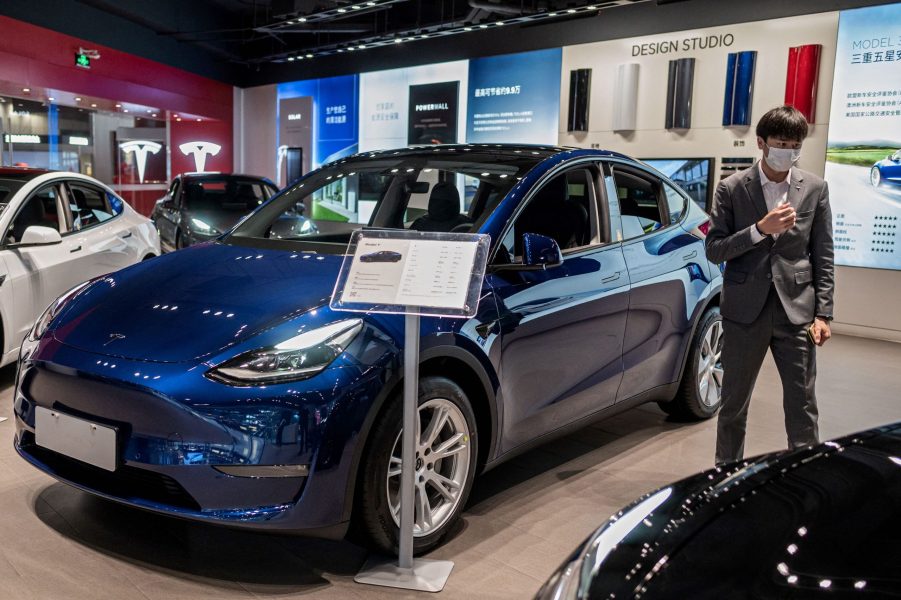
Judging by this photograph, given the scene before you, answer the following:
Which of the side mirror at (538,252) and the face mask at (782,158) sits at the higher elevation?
the face mask at (782,158)

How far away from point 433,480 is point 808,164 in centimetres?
673

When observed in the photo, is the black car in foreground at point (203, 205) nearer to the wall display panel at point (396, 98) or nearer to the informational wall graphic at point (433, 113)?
the wall display panel at point (396, 98)

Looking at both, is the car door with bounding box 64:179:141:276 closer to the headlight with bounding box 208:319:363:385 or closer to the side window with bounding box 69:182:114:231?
the side window with bounding box 69:182:114:231

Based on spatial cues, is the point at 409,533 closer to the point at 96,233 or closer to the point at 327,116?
the point at 96,233

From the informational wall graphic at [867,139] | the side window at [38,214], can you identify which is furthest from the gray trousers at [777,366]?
the informational wall graphic at [867,139]

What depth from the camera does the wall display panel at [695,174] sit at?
8.75m

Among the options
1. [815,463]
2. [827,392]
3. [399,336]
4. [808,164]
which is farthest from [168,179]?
[815,463]

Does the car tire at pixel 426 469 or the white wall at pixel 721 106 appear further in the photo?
the white wall at pixel 721 106

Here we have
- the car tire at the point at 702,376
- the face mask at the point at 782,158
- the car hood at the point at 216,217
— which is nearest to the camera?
the face mask at the point at 782,158

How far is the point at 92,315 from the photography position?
2619mm

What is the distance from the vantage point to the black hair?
2.78m

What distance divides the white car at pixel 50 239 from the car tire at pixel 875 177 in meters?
6.49

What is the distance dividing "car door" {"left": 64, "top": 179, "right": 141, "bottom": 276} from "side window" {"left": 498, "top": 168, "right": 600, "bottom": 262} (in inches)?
121

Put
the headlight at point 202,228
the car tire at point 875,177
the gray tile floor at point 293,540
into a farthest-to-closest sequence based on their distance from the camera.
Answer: the headlight at point 202,228, the car tire at point 875,177, the gray tile floor at point 293,540
